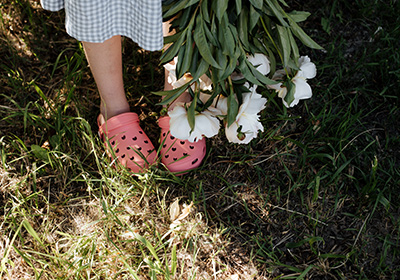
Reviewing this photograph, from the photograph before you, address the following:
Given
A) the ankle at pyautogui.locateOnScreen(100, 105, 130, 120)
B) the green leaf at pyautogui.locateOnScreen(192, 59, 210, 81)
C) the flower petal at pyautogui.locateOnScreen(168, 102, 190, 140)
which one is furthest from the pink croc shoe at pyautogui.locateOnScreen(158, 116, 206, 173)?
the green leaf at pyautogui.locateOnScreen(192, 59, 210, 81)

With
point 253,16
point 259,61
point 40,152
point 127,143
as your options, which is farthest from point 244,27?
point 40,152

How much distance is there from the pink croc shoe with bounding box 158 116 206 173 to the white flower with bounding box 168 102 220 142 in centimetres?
30

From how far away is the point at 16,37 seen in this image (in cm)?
190

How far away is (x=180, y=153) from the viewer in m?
1.59

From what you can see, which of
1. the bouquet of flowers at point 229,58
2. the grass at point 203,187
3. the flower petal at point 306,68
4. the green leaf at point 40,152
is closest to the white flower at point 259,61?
the bouquet of flowers at point 229,58

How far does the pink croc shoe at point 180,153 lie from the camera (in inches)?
62.1

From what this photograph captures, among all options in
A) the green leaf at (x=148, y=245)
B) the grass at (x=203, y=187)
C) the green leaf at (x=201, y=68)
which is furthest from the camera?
the grass at (x=203, y=187)

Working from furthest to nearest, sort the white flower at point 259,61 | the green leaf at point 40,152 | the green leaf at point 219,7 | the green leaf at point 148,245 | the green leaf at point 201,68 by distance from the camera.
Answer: the green leaf at point 40,152, the green leaf at point 148,245, the white flower at point 259,61, the green leaf at point 201,68, the green leaf at point 219,7

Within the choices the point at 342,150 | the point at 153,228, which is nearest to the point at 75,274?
the point at 153,228

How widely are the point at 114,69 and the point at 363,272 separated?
1.12 metres

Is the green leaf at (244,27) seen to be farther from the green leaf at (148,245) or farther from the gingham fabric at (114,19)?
the green leaf at (148,245)

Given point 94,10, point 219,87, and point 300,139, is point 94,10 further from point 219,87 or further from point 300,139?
point 300,139

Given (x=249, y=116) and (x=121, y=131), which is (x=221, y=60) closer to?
(x=249, y=116)

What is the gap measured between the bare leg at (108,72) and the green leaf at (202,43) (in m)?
0.40
